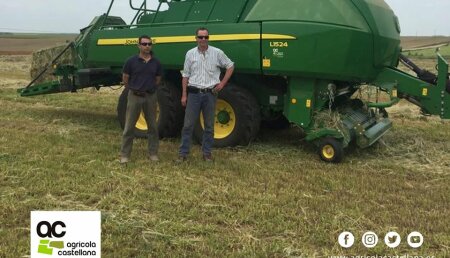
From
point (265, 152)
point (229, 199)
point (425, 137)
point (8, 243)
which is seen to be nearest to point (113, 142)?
point (265, 152)

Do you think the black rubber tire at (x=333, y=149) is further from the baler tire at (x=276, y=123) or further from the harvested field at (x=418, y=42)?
the harvested field at (x=418, y=42)

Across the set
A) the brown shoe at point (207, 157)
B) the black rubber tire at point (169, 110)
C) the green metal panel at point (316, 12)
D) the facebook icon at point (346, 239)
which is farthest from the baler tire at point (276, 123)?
the facebook icon at point (346, 239)

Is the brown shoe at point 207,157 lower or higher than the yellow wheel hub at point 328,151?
lower

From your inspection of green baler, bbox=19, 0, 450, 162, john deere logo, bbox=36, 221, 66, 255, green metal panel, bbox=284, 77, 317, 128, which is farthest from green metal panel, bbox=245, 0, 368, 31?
john deere logo, bbox=36, 221, 66, 255

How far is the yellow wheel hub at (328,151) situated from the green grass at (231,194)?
0.13 m

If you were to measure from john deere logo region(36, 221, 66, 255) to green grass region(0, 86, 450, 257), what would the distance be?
12 cm

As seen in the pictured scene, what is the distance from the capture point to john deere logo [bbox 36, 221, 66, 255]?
3443 mm

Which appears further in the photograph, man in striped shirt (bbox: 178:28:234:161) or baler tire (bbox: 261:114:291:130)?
baler tire (bbox: 261:114:291:130)

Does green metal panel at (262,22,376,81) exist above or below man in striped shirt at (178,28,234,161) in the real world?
above

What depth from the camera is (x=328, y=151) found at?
629 centimetres

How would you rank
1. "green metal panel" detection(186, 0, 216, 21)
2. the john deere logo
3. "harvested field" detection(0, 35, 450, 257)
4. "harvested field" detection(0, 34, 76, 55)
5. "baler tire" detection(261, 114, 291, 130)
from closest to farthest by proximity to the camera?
the john deere logo < "harvested field" detection(0, 35, 450, 257) < "green metal panel" detection(186, 0, 216, 21) < "baler tire" detection(261, 114, 291, 130) < "harvested field" detection(0, 34, 76, 55)

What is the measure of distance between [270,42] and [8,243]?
4.11 m

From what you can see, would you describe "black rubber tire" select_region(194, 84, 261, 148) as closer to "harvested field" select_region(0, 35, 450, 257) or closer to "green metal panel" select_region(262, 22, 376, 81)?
"harvested field" select_region(0, 35, 450, 257)

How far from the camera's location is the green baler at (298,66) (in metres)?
6.24
